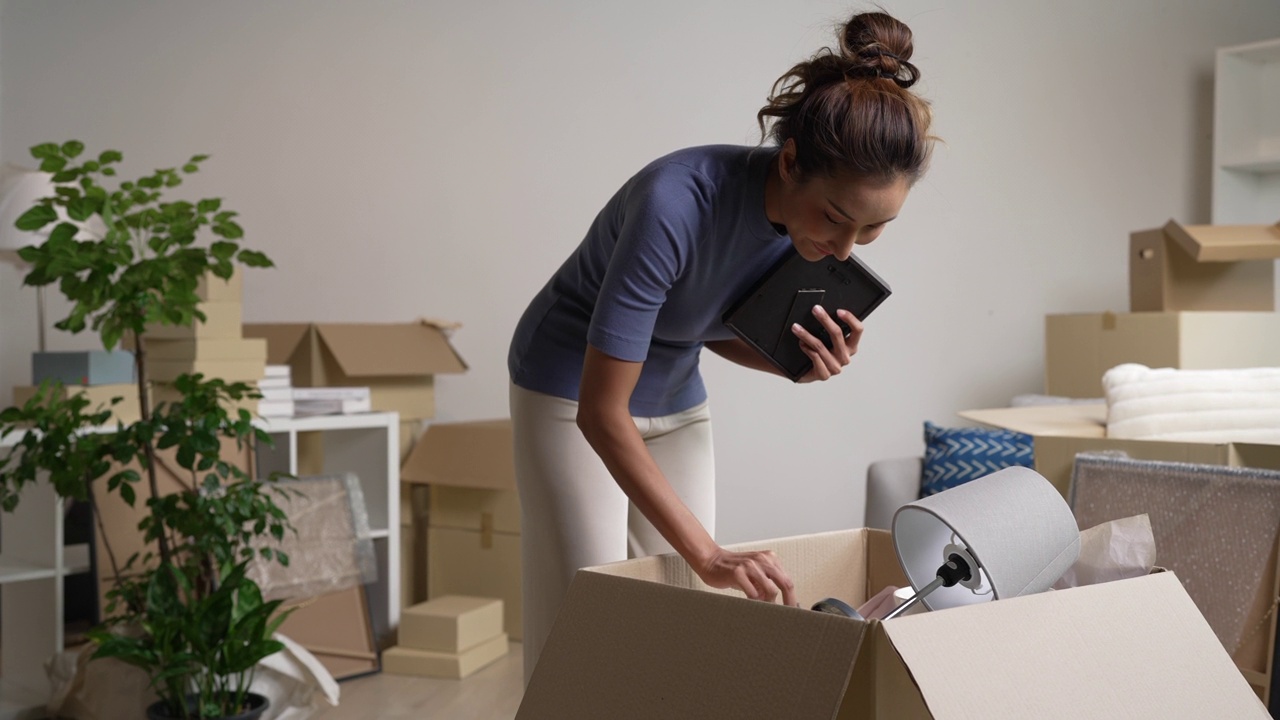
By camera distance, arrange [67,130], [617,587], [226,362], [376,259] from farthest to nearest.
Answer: [376,259]
[67,130]
[226,362]
[617,587]

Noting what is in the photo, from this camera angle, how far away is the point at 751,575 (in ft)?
3.05

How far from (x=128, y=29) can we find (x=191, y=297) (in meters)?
1.45

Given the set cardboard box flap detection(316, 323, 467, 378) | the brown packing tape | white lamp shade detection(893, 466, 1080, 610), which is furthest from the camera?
the brown packing tape

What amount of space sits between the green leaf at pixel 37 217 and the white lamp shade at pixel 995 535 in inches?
65.2

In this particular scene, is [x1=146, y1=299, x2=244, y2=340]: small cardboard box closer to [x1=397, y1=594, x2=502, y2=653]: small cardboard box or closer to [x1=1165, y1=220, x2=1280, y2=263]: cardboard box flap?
[x1=397, y1=594, x2=502, y2=653]: small cardboard box

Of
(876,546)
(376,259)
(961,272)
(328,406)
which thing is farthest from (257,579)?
(961,272)

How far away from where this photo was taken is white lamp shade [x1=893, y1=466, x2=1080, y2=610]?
829mm

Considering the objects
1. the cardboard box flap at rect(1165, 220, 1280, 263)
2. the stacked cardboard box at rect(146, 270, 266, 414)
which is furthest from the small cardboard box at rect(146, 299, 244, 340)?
the cardboard box flap at rect(1165, 220, 1280, 263)

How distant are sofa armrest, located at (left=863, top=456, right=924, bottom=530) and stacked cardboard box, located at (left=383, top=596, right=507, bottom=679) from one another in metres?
1.04

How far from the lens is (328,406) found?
282 centimetres

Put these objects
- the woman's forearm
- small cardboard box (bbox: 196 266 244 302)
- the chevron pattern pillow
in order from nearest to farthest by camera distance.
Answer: the woman's forearm → the chevron pattern pillow → small cardboard box (bbox: 196 266 244 302)

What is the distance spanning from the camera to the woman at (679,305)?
1.07 m

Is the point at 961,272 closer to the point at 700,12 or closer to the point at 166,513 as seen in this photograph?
the point at 700,12

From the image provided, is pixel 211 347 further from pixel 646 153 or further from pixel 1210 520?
pixel 1210 520
